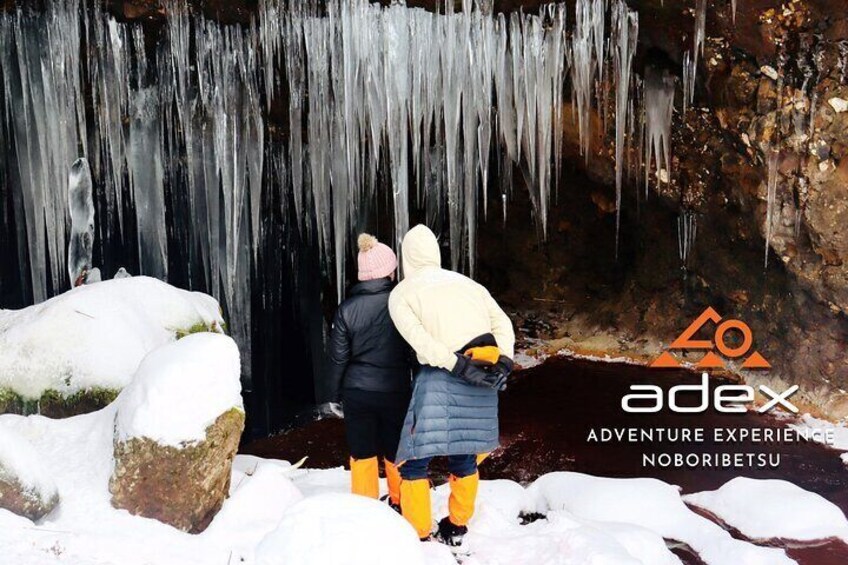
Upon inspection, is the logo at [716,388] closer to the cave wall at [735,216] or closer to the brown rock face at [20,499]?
the cave wall at [735,216]

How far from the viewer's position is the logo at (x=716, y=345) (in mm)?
8488

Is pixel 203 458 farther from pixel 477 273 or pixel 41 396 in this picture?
pixel 477 273

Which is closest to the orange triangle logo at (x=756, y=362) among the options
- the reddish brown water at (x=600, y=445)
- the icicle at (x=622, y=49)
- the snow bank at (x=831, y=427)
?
the reddish brown water at (x=600, y=445)

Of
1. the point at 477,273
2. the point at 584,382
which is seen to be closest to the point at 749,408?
the point at 584,382

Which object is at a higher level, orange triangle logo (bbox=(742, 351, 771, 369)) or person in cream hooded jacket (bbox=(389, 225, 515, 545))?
person in cream hooded jacket (bbox=(389, 225, 515, 545))

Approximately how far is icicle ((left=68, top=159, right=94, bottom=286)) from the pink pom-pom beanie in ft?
21.1

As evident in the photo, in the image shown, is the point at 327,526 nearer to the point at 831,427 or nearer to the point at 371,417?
the point at 371,417

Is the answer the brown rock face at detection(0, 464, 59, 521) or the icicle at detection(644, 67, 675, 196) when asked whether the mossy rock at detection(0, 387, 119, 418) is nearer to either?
the brown rock face at detection(0, 464, 59, 521)

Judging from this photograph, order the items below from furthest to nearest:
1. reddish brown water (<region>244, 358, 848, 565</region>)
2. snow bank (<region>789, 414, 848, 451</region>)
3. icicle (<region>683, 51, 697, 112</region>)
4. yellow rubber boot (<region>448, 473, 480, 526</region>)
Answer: icicle (<region>683, 51, 697, 112</region>)
snow bank (<region>789, 414, 848, 451</region>)
reddish brown water (<region>244, 358, 848, 565</region>)
yellow rubber boot (<region>448, 473, 480, 526</region>)

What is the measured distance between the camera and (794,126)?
679 centimetres

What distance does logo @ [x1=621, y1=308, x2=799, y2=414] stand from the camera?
739cm

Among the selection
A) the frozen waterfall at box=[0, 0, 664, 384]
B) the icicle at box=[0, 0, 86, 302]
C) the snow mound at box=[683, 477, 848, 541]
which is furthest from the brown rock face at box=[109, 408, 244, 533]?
the icicle at box=[0, 0, 86, 302]

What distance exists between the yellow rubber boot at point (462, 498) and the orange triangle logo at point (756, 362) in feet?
19.9

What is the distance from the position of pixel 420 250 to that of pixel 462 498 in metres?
1.20
